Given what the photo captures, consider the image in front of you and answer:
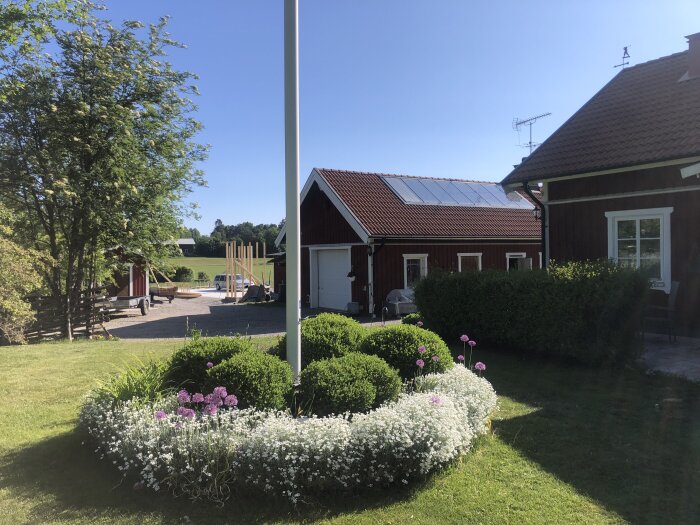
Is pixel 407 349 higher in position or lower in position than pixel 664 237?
lower

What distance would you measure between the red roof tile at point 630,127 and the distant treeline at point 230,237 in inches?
2530

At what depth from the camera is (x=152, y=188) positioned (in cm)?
1451

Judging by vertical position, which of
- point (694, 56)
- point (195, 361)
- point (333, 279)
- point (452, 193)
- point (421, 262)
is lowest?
point (195, 361)

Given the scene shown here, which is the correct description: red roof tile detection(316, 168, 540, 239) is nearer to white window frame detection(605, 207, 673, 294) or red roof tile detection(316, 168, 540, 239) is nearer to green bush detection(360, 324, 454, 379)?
white window frame detection(605, 207, 673, 294)

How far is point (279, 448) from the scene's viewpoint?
3.65 m

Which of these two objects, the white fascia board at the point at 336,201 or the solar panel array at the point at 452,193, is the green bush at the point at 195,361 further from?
the solar panel array at the point at 452,193

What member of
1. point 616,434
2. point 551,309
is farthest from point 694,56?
point 616,434

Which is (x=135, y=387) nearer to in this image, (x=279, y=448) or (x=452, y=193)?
(x=279, y=448)

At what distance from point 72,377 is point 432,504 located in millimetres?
6190

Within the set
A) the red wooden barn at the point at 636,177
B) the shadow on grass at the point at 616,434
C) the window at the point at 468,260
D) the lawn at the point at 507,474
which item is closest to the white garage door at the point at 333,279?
the window at the point at 468,260

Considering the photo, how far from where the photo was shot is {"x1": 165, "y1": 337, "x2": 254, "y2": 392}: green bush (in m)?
5.04

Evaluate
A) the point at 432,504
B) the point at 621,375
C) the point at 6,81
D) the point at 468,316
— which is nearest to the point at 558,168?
the point at 468,316

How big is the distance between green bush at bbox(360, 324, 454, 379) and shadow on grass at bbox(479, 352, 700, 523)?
3.01 ft

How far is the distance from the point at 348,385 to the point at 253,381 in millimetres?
867
